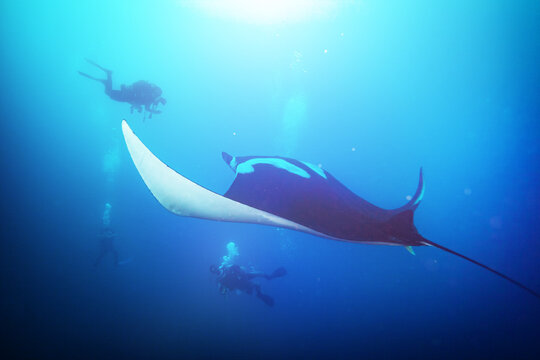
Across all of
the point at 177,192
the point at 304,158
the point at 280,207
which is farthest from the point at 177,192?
the point at 304,158

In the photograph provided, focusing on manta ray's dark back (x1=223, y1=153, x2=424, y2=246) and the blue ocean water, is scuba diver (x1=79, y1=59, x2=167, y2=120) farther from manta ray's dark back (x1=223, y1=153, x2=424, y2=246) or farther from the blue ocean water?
the blue ocean water

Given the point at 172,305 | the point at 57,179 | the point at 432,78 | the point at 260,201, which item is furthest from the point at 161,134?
the point at 260,201

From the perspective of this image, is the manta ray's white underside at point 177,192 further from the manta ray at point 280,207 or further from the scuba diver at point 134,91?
the scuba diver at point 134,91

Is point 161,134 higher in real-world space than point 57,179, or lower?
higher

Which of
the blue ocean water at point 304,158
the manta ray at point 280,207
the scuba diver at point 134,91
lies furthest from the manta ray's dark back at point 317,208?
the blue ocean water at point 304,158

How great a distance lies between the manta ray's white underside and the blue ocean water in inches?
329

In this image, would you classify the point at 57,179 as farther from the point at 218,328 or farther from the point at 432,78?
the point at 432,78

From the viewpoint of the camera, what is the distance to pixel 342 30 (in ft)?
35.8

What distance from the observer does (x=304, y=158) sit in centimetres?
1825

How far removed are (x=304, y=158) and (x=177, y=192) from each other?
1668 centimetres

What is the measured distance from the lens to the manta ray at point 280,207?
6.49 feet

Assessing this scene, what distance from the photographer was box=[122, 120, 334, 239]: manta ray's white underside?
1961mm

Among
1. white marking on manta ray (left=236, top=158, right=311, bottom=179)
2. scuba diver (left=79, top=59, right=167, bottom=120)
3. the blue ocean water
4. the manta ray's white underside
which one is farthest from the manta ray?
the blue ocean water

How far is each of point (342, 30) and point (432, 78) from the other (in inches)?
213
